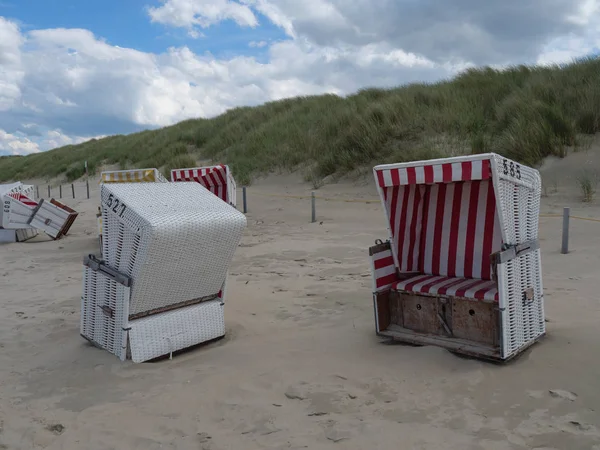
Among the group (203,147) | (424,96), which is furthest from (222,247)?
(203,147)

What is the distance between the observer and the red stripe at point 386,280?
4820 millimetres

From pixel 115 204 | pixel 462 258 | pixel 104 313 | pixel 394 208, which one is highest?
pixel 115 204

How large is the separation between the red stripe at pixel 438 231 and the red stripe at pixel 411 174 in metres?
0.78

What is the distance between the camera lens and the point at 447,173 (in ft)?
13.7

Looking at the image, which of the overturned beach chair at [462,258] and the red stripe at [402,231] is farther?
the red stripe at [402,231]

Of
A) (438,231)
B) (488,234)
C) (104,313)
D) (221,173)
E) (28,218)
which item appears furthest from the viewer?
(28,218)

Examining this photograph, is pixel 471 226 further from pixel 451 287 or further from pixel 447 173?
pixel 447 173

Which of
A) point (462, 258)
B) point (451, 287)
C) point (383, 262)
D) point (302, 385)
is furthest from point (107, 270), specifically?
point (462, 258)

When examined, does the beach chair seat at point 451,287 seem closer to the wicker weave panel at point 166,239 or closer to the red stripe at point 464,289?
the red stripe at point 464,289

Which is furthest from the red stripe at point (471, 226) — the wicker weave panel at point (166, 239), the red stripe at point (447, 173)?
the wicker weave panel at point (166, 239)

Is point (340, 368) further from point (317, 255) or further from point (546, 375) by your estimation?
point (317, 255)

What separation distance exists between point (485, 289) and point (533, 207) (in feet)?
2.53

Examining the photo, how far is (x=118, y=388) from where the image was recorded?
4000 mm

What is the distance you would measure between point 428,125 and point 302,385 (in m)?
13.6
